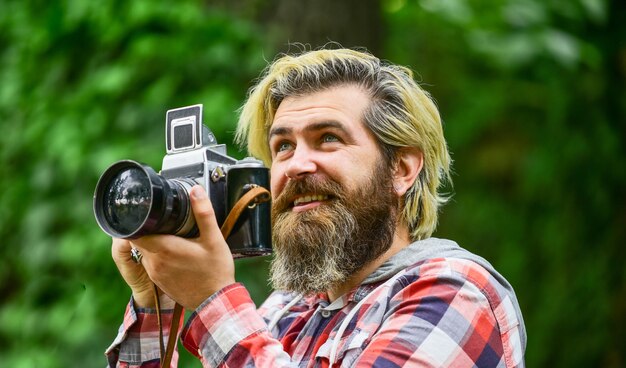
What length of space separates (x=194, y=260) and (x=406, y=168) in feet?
2.25

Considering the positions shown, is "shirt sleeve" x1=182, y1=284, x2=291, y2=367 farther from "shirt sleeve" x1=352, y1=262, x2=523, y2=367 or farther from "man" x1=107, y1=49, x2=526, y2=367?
"shirt sleeve" x1=352, y1=262, x2=523, y2=367

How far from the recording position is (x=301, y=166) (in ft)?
6.82

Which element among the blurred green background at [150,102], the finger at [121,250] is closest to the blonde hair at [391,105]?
the finger at [121,250]

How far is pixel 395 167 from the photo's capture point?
2.20 metres

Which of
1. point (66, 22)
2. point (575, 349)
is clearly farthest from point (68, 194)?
point (575, 349)

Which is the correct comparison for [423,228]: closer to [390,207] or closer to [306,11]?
[390,207]

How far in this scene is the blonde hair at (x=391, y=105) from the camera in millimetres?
2184

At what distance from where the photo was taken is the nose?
208cm

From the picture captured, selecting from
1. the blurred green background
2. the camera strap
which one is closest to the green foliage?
the blurred green background

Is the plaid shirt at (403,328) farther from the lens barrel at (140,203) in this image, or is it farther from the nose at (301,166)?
the nose at (301,166)

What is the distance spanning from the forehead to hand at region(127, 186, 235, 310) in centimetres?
48

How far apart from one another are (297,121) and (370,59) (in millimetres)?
287

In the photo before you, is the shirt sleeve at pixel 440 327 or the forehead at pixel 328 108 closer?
the shirt sleeve at pixel 440 327

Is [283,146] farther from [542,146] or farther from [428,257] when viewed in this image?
[542,146]
